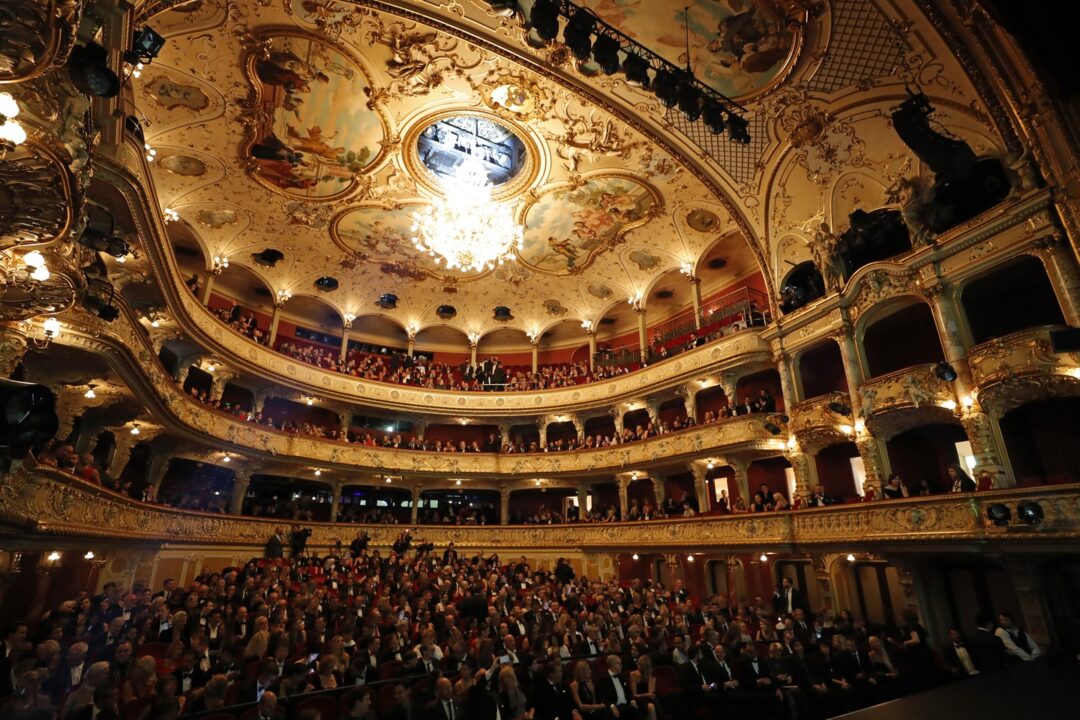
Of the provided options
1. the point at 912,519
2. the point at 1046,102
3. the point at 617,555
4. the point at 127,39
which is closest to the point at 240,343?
the point at 127,39

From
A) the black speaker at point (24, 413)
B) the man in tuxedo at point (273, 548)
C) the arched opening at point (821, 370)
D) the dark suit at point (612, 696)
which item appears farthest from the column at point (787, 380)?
the man in tuxedo at point (273, 548)

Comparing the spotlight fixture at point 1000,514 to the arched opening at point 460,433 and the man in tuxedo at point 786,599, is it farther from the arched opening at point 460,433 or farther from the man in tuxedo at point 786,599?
the arched opening at point 460,433

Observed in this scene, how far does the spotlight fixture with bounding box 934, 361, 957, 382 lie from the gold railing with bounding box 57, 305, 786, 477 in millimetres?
4434

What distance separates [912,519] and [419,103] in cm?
1365

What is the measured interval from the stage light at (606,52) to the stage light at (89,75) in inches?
239

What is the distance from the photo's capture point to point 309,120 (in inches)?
500

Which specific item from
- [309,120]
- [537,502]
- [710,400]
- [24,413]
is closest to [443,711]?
[24,413]

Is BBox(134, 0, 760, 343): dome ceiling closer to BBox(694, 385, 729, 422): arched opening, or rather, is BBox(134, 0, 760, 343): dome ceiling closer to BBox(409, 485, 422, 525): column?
BBox(694, 385, 729, 422): arched opening

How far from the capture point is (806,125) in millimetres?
11570

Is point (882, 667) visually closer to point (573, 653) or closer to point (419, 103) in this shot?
point (573, 653)

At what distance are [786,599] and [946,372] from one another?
620 centimetres

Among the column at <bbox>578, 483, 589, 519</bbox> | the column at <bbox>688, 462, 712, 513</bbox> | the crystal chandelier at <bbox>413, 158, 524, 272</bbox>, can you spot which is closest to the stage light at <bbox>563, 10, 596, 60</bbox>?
the crystal chandelier at <bbox>413, 158, 524, 272</bbox>

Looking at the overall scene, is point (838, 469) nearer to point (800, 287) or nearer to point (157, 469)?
point (800, 287)

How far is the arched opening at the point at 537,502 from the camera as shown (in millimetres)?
21375
